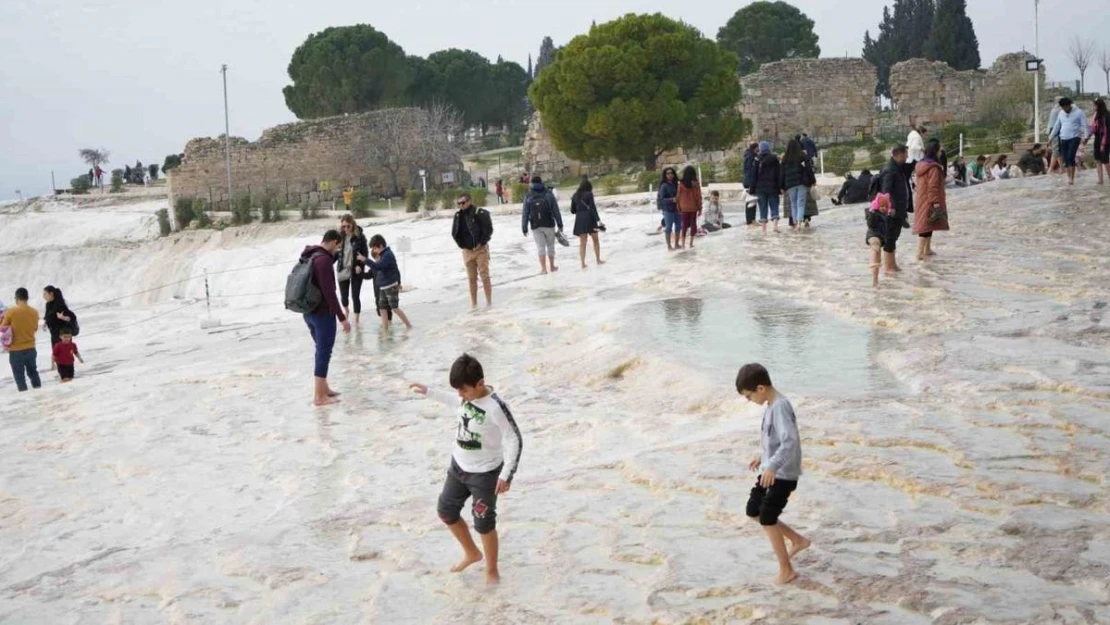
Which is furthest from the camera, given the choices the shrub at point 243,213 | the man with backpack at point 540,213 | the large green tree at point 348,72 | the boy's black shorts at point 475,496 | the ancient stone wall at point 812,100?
the large green tree at point 348,72

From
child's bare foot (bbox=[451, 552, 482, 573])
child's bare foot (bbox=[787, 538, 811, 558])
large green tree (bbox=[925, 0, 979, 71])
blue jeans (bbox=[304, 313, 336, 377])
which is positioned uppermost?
large green tree (bbox=[925, 0, 979, 71])

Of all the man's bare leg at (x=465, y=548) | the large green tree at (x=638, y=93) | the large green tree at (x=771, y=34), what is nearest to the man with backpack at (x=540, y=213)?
the man's bare leg at (x=465, y=548)

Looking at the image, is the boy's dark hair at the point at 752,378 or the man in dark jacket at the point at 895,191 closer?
the boy's dark hair at the point at 752,378

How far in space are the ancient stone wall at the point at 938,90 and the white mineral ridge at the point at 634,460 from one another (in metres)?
32.4

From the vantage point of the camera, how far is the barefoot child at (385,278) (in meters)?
14.2

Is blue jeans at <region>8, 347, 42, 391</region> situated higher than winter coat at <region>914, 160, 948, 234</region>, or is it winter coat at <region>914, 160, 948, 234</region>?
winter coat at <region>914, 160, 948, 234</region>

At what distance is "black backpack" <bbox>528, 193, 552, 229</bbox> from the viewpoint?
53.9 ft

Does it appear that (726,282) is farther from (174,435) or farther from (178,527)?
(178,527)

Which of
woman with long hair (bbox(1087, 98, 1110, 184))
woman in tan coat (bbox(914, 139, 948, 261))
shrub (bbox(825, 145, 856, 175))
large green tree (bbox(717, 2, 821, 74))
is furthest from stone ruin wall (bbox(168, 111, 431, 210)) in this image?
woman in tan coat (bbox(914, 139, 948, 261))

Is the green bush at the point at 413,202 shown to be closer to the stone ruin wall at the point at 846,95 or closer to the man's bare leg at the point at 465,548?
the stone ruin wall at the point at 846,95

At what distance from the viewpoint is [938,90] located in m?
46.8

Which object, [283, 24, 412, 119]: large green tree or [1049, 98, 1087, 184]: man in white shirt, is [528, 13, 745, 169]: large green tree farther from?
[283, 24, 412, 119]: large green tree

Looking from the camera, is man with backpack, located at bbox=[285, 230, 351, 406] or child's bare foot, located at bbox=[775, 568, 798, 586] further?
man with backpack, located at bbox=[285, 230, 351, 406]

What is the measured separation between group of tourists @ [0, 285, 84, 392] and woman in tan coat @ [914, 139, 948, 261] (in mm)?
9629
